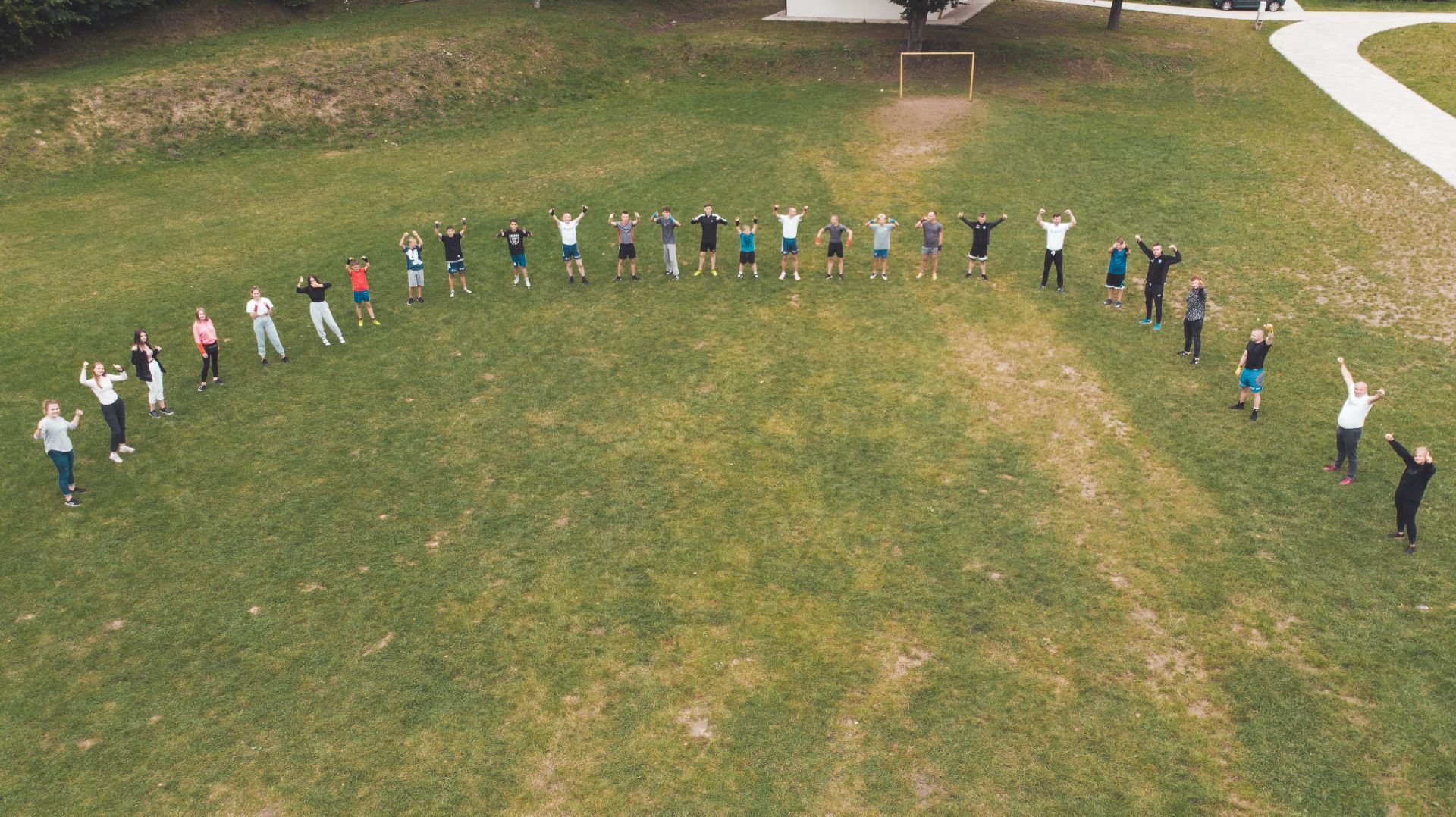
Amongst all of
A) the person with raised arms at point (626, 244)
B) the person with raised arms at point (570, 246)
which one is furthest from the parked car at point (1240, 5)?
the person with raised arms at point (570, 246)

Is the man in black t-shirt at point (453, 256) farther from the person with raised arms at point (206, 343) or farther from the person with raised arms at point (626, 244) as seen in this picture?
the person with raised arms at point (206, 343)

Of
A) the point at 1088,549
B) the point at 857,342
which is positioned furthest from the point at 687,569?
the point at 857,342

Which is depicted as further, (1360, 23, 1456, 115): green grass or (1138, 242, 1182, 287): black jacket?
(1360, 23, 1456, 115): green grass

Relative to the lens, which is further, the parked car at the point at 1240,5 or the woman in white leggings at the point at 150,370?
the parked car at the point at 1240,5

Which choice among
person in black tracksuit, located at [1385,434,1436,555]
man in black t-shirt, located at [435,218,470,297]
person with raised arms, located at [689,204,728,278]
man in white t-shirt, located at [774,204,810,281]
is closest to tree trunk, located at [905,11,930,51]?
man in white t-shirt, located at [774,204,810,281]

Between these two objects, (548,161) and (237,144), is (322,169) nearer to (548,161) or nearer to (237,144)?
(237,144)

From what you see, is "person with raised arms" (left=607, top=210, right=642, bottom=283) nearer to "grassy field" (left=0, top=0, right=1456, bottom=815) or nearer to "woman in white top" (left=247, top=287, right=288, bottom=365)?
"grassy field" (left=0, top=0, right=1456, bottom=815)

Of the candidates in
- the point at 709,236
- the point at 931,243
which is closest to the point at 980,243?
the point at 931,243
